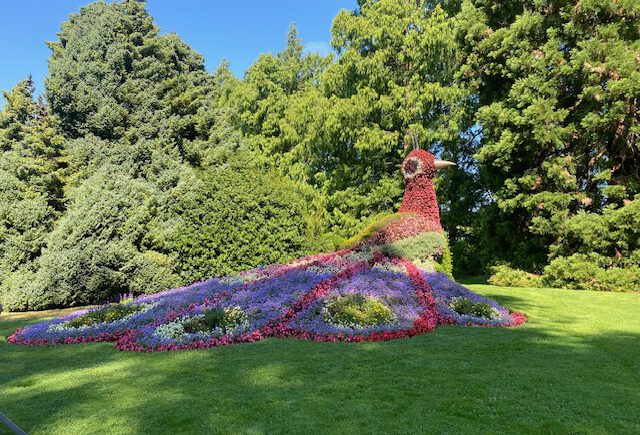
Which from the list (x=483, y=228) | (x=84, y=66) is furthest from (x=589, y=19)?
(x=84, y=66)

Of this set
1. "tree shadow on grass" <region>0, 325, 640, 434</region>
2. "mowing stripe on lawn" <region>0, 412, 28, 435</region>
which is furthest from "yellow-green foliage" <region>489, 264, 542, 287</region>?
"mowing stripe on lawn" <region>0, 412, 28, 435</region>

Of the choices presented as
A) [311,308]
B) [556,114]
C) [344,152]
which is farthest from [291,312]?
[344,152]

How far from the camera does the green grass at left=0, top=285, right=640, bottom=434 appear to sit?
144 inches

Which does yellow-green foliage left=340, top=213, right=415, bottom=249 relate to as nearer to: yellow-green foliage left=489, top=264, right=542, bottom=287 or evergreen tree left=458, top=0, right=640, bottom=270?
evergreen tree left=458, top=0, right=640, bottom=270

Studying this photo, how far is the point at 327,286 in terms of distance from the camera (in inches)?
328

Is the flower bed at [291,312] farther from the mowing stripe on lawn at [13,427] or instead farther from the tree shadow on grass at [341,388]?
the mowing stripe on lawn at [13,427]

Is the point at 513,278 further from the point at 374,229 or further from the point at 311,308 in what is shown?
the point at 311,308

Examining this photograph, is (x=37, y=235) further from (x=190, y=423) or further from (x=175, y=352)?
(x=190, y=423)

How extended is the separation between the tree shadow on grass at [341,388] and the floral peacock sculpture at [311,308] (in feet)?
1.87

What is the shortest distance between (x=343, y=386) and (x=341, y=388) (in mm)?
71

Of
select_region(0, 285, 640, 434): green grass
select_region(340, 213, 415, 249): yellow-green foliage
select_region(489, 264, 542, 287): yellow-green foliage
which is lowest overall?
select_region(0, 285, 640, 434): green grass

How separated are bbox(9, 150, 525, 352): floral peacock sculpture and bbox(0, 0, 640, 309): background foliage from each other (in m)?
2.86

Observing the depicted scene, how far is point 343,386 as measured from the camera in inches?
177

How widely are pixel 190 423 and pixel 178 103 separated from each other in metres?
23.4
